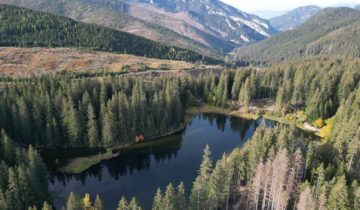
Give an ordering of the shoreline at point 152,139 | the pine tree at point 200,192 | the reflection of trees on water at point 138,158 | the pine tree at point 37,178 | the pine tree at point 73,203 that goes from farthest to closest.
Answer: the shoreline at point 152,139 → the reflection of trees on water at point 138,158 → the pine tree at point 37,178 → the pine tree at point 200,192 → the pine tree at point 73,203

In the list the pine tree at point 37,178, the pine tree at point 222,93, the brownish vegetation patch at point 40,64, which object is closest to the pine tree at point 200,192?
the pine tree at point 37,178

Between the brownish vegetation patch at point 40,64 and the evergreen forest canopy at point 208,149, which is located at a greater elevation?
the brownish vegetation patch at point 40,64

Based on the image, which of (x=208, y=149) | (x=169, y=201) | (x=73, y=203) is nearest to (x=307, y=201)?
(x=208, y=149)

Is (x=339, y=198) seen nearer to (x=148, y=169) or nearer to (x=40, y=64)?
(x=148, y=169)

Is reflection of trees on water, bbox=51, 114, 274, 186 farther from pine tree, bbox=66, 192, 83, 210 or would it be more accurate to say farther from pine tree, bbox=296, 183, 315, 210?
pine tree, bbox=296, 183, 315, 210

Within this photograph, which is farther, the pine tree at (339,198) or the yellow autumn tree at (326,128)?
the yellow autumn tree at (326,128)

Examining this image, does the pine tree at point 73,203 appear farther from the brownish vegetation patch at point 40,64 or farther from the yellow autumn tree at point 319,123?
the brownish vegetation patch at point 40,64

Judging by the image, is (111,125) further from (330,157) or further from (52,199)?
(330,157)
